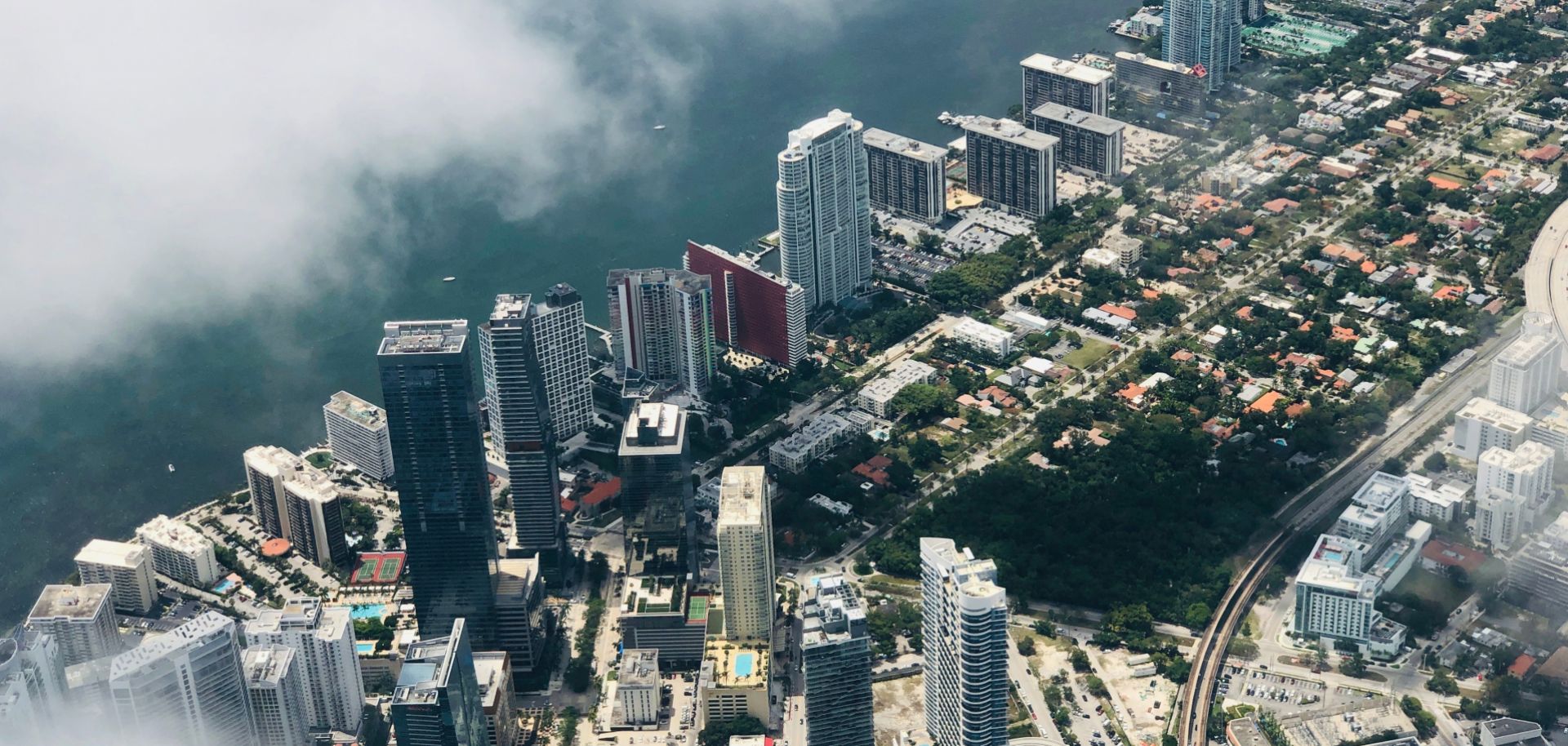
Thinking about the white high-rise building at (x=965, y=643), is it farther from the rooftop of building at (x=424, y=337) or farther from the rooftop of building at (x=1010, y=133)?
the rooftop of building at (x=1010, y=133)

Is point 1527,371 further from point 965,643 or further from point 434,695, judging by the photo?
point 434,695

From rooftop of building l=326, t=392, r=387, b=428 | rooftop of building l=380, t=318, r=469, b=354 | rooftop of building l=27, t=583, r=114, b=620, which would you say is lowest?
rooftop of building l=27, t=583, r=114, b=620

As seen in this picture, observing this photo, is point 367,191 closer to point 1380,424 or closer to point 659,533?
point 659,533

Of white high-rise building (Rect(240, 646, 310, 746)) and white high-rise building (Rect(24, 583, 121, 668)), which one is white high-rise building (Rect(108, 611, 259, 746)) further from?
white high-rise building (Rect(24, 583, 121, 668))

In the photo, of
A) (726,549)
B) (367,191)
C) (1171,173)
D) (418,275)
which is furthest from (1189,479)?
(367,191)

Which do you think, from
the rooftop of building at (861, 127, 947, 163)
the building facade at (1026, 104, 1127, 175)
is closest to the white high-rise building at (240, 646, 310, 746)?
the rooftop of building at (861, 127, 947, 163)

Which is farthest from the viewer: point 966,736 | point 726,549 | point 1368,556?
point 1368,556
